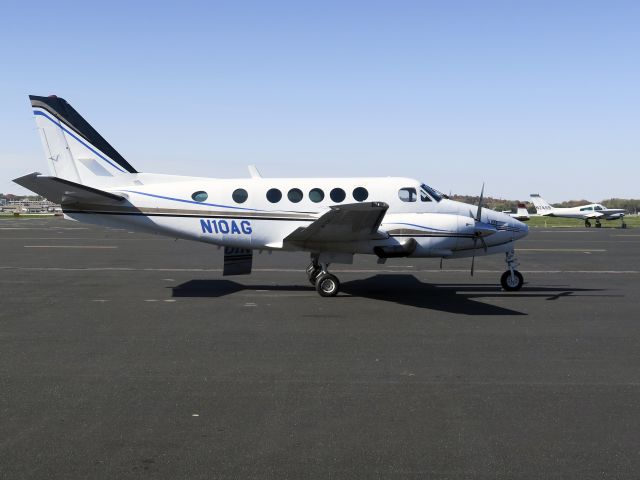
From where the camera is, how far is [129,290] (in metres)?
15.9

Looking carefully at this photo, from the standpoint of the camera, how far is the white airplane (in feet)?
49.9

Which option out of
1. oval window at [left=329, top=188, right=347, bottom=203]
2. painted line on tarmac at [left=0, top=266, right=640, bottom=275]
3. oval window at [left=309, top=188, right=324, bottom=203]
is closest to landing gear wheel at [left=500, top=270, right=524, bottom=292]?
painted line on tarmac at [left=0, top=266, right=640, bottom=275]

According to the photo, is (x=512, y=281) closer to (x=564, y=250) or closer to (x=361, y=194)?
(x=361, y=194)

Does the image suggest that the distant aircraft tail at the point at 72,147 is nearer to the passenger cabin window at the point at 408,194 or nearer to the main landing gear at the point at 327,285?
the main landing gear at the point at 327,285

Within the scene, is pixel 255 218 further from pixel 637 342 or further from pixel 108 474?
pixel 108 474

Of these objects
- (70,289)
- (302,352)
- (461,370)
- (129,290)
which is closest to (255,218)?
(129,290)

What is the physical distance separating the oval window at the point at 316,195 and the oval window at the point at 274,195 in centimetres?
81

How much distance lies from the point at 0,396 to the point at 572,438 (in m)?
6.26

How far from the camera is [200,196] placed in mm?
15828

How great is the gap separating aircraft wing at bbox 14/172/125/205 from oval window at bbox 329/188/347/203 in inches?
216

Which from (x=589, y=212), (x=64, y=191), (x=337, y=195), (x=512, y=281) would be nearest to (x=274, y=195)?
Result: (x=337, y=195)

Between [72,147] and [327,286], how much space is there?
7.81 m

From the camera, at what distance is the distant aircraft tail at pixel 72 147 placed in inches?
627

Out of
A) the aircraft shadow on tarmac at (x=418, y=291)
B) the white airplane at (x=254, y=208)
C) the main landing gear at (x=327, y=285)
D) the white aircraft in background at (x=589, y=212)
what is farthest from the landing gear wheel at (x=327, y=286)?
the white aircraft in background at (x=589, y=212)
